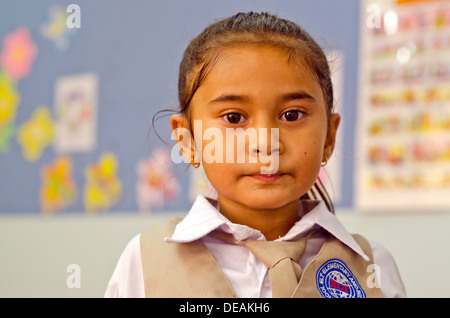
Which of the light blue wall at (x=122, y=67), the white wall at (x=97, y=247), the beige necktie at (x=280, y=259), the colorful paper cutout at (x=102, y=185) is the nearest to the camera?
the beige necktie at (x=280, y=259)

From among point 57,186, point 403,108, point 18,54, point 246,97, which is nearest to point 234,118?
point 246,97

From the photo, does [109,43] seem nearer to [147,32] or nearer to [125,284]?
[147,32]

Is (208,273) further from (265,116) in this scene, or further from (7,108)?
(7,108)

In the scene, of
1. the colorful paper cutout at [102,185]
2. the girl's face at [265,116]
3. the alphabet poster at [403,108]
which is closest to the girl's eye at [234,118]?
the girl's face at [265,116]

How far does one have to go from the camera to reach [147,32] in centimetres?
176

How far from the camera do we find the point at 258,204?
0.79m

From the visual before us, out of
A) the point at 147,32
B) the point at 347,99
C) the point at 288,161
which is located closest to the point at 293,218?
the point at 288,161

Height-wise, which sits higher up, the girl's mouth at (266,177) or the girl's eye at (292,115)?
the girl's eye at (292,115)

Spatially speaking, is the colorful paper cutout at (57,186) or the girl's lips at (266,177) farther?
the colorful paper cutout at (57,186)

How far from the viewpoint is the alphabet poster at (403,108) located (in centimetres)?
137

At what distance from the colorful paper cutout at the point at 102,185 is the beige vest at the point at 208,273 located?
1.00m

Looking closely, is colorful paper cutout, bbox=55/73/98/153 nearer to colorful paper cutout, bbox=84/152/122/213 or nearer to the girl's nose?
colorful paper cutout, bbox=84/152/122/213

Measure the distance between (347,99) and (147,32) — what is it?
64 centimetres

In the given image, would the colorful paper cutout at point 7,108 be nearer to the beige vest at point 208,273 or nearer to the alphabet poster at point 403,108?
the alphabet poster at point 403,108
